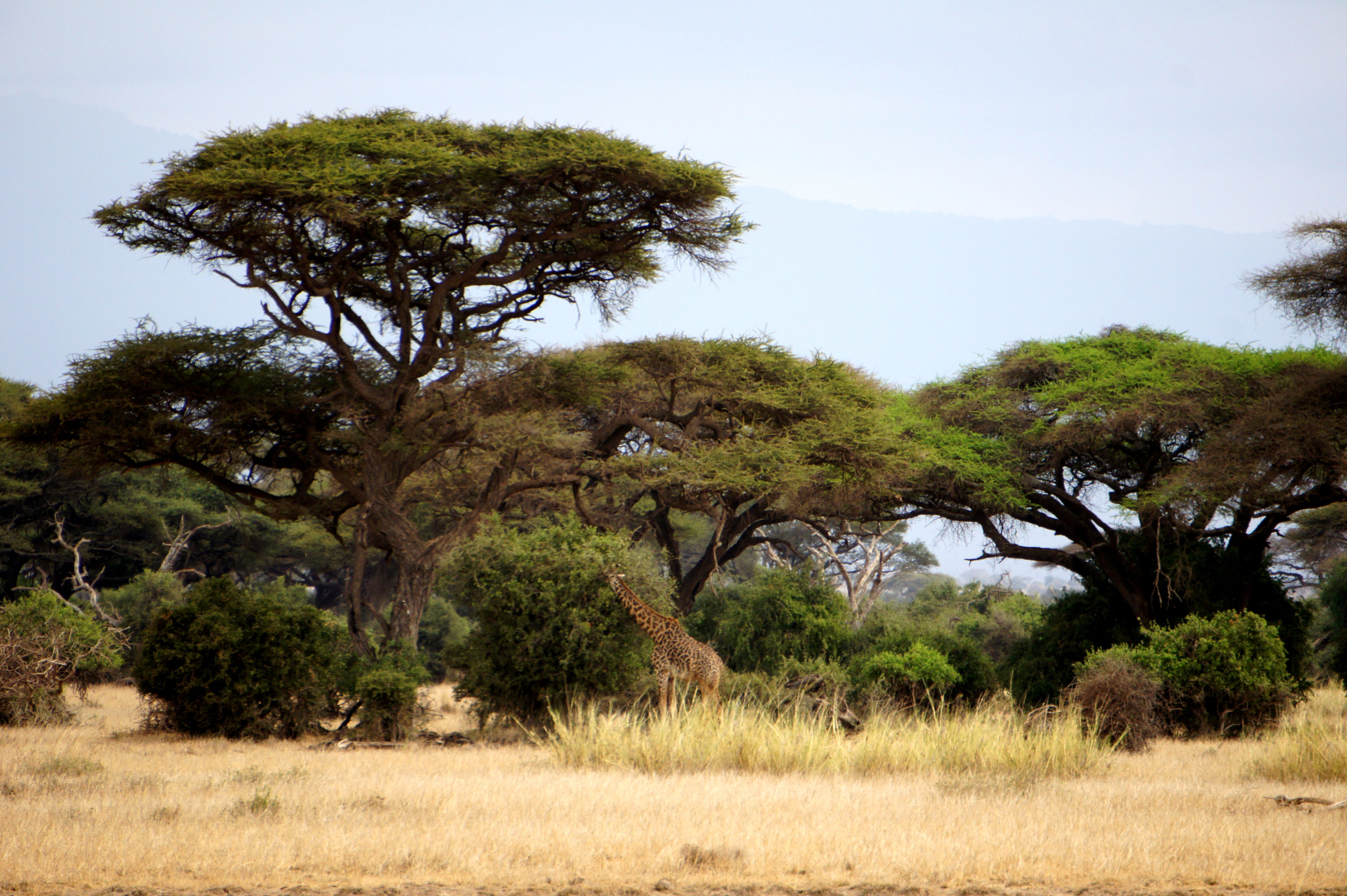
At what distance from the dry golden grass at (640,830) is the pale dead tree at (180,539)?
1478cm

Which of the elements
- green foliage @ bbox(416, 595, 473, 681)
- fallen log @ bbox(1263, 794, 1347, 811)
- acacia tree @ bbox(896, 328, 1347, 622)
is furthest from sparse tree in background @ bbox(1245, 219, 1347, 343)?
green foliage @ bbox(416, 595, 473, 681)

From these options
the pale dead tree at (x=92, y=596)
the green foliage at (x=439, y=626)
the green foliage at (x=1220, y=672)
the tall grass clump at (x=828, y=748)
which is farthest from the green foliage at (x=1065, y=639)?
the green foliage at (x=439, y=626)

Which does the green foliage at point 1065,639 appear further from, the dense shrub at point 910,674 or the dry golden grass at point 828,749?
the dry golden grass at point 828,749

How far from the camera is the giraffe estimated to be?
44.7ft

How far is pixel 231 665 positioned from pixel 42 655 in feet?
7.47

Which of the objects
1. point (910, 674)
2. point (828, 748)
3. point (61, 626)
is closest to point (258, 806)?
point (828, 748)

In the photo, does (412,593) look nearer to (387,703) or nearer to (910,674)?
(387,703)

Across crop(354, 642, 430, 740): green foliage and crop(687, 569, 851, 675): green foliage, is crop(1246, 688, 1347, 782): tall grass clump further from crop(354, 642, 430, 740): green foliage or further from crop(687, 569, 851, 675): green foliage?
crop(354, 642, 430, 740): green foliage

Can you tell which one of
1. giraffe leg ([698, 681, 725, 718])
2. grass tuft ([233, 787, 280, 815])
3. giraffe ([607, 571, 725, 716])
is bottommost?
grass tuft ([233, 787, 280, 815])

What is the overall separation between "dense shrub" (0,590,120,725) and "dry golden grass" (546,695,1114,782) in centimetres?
691

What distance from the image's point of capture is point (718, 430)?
21.4 m

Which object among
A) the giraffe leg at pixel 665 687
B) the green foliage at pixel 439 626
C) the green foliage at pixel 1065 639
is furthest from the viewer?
the green foliage at pixel 439 626

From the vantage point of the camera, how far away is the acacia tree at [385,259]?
1584 centimetres

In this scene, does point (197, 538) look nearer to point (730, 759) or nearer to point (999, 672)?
point (999, 672)
